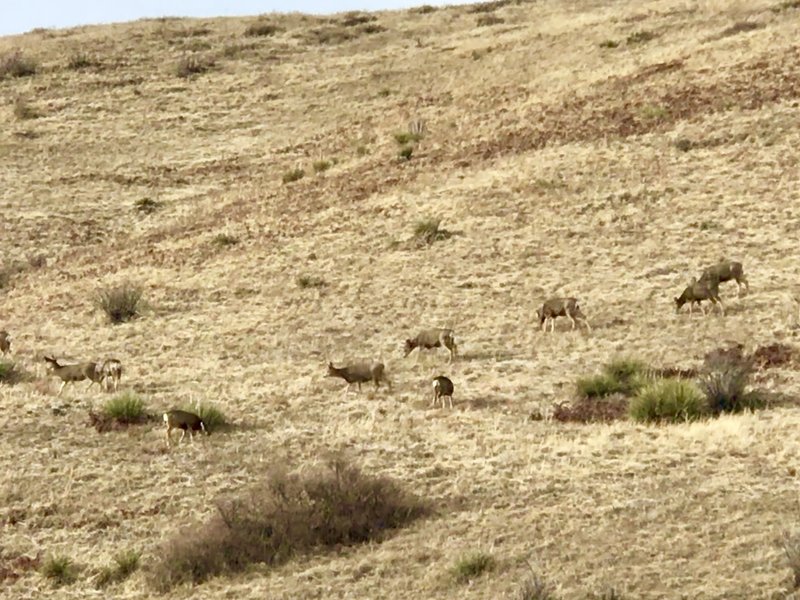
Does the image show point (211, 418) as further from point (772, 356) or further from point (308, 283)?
point (308, 283)

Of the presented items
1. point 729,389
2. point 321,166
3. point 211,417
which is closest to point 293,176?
point 321,166

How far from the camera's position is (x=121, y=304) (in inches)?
1157

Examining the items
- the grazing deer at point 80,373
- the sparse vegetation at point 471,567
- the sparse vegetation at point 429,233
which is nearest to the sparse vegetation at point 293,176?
the sparse vegetation at point 429,233

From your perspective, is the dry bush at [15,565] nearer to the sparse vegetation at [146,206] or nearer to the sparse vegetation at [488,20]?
the sparse vegetation at [146,206]

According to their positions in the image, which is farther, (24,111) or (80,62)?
(80,62)

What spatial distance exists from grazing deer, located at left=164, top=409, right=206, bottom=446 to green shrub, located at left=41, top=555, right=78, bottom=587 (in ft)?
14.2

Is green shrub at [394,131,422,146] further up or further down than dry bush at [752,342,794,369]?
further up

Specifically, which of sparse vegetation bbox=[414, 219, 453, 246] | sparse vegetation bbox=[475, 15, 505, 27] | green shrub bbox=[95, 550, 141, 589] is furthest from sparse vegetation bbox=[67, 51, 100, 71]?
green shrub bbox=[95, 550, 141, 589]

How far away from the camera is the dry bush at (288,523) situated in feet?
47.1

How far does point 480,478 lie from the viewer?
16484 millimetres

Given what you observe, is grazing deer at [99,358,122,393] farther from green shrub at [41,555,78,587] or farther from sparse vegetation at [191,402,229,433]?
green shrub at [41,555,78,587]

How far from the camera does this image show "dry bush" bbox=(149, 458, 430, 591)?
14.4 meters

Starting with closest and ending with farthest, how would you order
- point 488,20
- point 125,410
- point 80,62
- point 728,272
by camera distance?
point 125,410 → point 728,272 → point 80,62 → point 488,20

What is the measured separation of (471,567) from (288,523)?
268 centimetres
